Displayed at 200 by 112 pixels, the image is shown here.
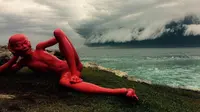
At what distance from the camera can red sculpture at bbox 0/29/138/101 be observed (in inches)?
444

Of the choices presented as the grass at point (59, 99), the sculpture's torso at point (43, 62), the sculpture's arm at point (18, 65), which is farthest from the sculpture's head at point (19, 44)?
the grass at point (59, 99)

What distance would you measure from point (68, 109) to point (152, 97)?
152 inches

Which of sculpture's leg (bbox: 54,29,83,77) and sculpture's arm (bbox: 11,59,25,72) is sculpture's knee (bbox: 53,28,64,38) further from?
sculpture's arm (bbox: 11,59,25,72)

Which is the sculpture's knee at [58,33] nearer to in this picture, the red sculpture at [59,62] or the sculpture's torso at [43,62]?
the red sculpture at [59,62]

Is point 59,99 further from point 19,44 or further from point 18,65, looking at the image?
point 18,65

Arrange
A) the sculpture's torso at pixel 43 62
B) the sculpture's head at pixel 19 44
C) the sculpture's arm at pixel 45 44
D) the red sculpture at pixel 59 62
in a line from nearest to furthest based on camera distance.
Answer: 1. the red sculpture at pixel 59 62
2. the sculpture's head at pixel 19 44
3. the sculpture's torso at pixel 43 62
4. the sculpture's arm at pixel 45 44

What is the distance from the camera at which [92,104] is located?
1059 cm

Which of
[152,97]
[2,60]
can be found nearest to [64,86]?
[152,97]

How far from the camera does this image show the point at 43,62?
1255cm

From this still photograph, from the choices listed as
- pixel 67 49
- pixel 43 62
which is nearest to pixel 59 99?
pixel 67 49

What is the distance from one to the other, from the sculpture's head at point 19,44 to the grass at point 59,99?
1382 millimetres

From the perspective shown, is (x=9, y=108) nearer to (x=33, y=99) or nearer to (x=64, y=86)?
(x=33, y=99)

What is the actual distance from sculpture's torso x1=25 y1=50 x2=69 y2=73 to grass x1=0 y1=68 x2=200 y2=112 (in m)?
0.51

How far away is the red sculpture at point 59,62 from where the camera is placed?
11273 mm
